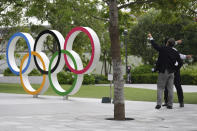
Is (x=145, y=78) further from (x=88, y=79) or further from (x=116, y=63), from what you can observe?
(x=116, y=63)

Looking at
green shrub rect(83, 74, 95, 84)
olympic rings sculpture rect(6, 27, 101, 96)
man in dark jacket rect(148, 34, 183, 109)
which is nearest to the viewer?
man in dark jacket rect(148, 34, 183, 109)

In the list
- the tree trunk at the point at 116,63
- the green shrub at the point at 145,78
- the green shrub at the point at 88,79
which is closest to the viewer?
the tree trunk at the point at 116,63

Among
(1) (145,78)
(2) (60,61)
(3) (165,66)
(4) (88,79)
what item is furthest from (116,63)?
(1) (145,78)

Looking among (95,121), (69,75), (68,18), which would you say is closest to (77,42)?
(69,75)

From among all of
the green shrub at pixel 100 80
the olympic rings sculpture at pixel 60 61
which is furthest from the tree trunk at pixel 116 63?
the green shrub at pixel 100 80

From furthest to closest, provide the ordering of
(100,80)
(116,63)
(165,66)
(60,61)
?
(100,80), (60,61), (165,66), (116,63)

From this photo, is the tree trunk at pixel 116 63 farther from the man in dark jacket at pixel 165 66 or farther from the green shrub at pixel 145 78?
the green shrub at pixel 145 78

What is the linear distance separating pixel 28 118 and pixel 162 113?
3728 mm

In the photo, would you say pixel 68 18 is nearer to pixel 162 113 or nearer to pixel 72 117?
pixel 72 117

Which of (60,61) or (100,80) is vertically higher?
(60,61)

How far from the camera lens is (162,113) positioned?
11.2 m

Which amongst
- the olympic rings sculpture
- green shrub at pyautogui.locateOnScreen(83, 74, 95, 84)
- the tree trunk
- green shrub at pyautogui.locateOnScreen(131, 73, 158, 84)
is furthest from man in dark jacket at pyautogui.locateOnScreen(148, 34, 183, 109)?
green shrub at pyautogui.locateOnScreen(131, 73, 158, 84)

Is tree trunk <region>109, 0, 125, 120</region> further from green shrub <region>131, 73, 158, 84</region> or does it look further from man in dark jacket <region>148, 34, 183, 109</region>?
green shrub <region>131, 73, 158, 84</region>

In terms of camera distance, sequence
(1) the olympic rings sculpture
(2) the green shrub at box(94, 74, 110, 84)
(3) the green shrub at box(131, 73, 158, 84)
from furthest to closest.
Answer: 1. (3) the green shrub at box(131, 73, 158, 84)
2. (2) the green shrub at box(94, 74, 110, 84)
3. (1) the olympic rings sculpture
